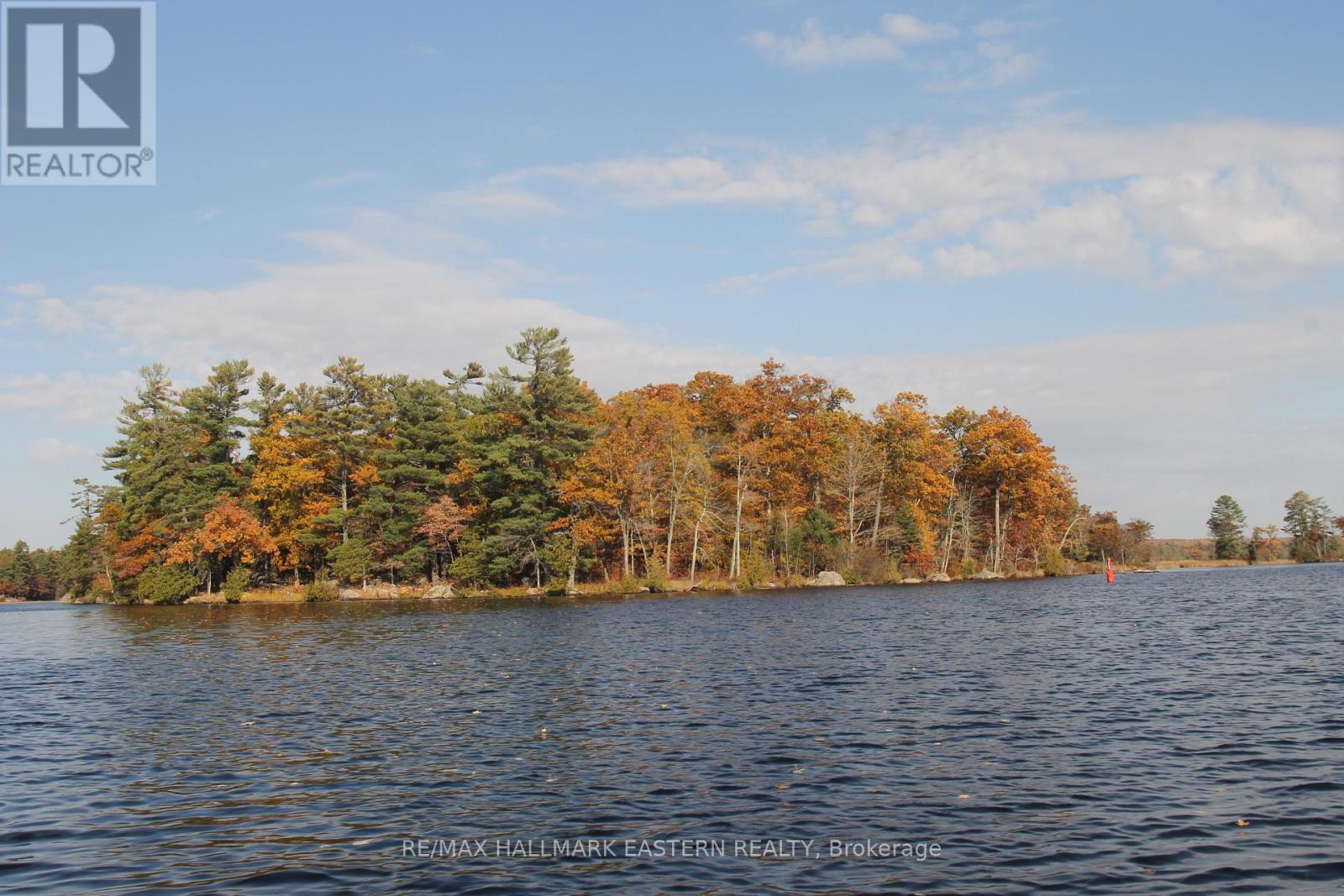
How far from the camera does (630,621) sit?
147 feet

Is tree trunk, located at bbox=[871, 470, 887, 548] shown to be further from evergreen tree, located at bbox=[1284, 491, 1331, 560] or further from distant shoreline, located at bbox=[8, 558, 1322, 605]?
evergreen tree, located at bbox=[1284, 491, 1331, 560]

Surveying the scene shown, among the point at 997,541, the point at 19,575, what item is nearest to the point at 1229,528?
the point at 997,541

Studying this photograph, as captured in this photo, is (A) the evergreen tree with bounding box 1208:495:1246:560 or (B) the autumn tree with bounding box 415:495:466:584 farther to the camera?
(A) the evergreen tree with bounding box 1208:495:1246:560

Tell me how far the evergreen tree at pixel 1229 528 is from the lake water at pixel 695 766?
136 meters

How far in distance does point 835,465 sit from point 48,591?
436 ft

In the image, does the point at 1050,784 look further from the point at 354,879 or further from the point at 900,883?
the point at 354,879

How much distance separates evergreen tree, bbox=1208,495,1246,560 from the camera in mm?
148000

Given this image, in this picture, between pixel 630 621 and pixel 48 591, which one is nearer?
pixel 630 621

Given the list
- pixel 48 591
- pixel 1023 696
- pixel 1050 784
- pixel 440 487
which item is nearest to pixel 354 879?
pixel 1050 784

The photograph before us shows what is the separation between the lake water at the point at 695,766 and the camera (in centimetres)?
1052

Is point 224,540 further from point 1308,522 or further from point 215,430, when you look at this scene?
point 1308,522

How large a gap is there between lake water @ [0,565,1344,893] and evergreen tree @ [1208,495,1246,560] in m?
136

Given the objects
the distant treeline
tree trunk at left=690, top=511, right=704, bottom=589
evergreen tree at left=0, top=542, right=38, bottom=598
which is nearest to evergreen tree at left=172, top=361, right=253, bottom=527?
the distant treeline

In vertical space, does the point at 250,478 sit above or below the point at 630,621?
above
